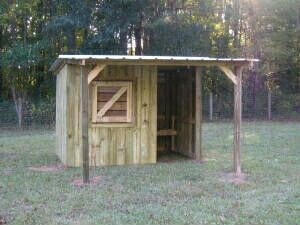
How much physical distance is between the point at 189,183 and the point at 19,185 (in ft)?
9.27

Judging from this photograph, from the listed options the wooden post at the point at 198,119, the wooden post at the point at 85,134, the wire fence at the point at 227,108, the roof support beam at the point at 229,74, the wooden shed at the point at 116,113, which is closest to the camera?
the wooden post at the point at 85,134

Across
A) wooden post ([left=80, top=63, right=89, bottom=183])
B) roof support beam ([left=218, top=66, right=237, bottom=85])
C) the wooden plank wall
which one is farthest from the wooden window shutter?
roof support beam ([left=218, top=66, right=237, bottom=85])

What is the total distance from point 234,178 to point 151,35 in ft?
51.9

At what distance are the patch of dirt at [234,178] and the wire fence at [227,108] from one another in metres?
12.3

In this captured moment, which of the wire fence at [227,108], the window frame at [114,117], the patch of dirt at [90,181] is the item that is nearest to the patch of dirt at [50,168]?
the window frame at [114,117]

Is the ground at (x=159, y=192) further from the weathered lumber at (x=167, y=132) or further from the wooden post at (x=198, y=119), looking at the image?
the weathered lumber at (x=167, y=132)

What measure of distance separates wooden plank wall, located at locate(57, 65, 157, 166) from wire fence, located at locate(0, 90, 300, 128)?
9449 mm

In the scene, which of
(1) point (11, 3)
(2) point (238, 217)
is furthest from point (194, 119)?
(1) point (11, 3)

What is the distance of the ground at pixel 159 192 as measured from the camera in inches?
247

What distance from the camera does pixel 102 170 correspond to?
9.91m

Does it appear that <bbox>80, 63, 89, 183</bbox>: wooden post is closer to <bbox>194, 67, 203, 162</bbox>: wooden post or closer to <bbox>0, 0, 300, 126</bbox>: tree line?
<bbox>194, 67, 203, 162</bbox>: wooden post

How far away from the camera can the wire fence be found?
66.8 ft

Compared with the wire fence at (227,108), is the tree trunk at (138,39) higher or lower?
higher

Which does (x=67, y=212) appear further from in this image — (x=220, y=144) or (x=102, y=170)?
(x=220, y=144)
